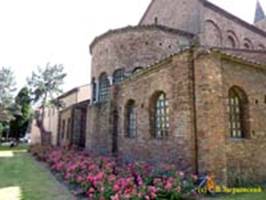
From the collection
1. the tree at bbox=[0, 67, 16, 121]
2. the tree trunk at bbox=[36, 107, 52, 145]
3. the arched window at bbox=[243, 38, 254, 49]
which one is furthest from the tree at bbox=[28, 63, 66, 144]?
the arched window at bbox=[243, 38, 254, 49]

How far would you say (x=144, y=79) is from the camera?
510 inches

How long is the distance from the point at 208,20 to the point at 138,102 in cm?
1126

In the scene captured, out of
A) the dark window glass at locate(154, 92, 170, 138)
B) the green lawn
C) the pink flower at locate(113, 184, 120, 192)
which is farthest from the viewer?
the dark window glass at locate(154, 92, 170, 138)

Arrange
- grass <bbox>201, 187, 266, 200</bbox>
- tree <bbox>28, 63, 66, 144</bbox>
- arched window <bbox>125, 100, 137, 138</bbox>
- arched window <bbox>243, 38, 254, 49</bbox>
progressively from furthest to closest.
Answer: tree <bbox>28, 63, 66, 144</bbox>
arched window <bbox>243, 38, 254, 49</bbox>
arched window <bbox>125, 100, 137, 138</bbox>
grass <bbox>201, 187, 266, 200</bbox>

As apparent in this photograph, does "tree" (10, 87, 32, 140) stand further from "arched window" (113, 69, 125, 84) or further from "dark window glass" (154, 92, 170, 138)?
"dark window glass" (154, 92, 170, 138)

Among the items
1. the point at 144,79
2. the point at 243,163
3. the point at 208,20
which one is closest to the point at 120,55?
the point at 144,79

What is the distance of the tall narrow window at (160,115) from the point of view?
11.6 meters

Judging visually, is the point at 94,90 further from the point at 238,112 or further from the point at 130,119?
the point at 238,112

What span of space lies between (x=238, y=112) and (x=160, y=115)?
3231 mm

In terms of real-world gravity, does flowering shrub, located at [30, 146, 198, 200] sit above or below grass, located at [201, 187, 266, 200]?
above

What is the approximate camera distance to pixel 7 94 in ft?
169

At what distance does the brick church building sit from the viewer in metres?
9.42

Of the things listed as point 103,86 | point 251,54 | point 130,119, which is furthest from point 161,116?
point 103,86

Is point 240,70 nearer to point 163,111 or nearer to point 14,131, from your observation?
point 163,111
